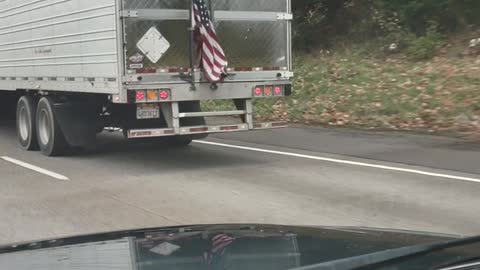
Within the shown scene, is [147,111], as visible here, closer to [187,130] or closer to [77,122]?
[187,130]

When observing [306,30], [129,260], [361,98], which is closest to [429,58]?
[361,98]

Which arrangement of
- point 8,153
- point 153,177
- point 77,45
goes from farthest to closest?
point 8,153, point 77,45, point 153,177

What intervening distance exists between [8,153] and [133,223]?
6.67 metres

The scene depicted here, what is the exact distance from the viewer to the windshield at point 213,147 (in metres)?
3.21

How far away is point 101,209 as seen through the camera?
7.79 meters

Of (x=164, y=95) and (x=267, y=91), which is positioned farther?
(x=267, y=91)

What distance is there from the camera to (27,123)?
13164 millimetres

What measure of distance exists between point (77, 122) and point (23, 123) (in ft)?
7.26

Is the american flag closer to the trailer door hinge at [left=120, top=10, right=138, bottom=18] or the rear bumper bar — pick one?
the rear bumper bar

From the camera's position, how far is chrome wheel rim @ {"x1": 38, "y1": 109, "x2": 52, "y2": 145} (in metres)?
12.3

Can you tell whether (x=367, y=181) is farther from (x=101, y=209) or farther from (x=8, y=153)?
(x=8, y=153)

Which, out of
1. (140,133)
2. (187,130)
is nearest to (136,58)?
(140,133)

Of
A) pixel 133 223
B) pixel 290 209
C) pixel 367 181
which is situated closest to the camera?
pixel 133 223

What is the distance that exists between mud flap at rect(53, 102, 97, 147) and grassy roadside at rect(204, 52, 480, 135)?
5282 mm
